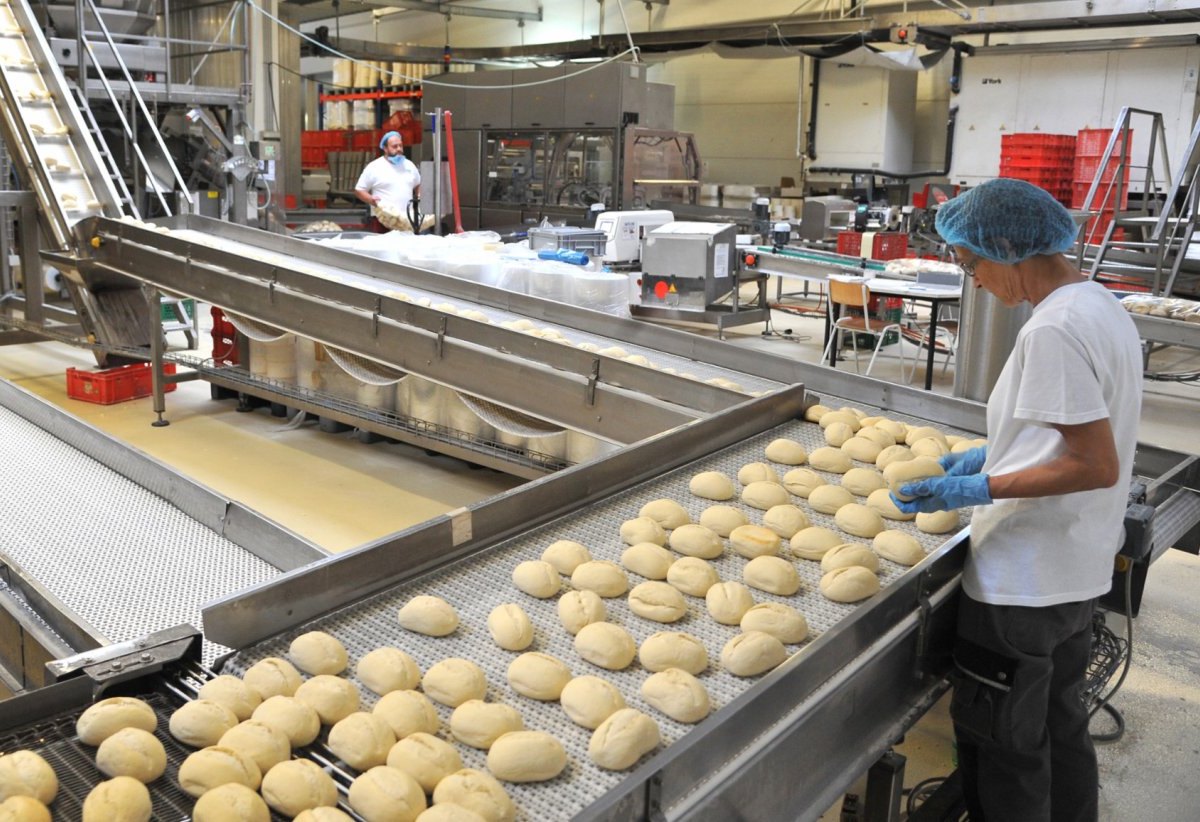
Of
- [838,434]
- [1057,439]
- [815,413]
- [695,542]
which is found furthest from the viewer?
[815,413]

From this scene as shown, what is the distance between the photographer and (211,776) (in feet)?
3.69

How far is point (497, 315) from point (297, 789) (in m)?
2.86

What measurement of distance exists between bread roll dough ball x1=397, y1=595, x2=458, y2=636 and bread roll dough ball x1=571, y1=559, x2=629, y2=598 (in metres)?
0.23

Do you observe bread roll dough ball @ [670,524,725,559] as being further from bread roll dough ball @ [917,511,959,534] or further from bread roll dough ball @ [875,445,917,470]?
bread roll dough ball @ [875,445,917,470]

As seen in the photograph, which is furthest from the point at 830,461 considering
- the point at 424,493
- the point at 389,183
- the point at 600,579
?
the point at 389,183

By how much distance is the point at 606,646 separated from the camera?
1418 mm

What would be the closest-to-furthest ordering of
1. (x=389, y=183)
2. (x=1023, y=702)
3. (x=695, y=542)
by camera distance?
Result: (x=1023, y=702) < (x=695, y=542) < (x=389, y=183)

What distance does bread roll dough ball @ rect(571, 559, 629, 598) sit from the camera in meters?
1.60

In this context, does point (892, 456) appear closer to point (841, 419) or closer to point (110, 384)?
point (841, 419)

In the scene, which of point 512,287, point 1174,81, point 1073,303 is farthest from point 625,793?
point 1174,81

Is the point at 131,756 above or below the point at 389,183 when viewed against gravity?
below

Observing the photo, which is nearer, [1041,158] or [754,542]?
[754,542]

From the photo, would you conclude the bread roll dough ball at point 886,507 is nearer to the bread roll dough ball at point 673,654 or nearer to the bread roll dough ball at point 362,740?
the bread roll dough ball at point 673,654

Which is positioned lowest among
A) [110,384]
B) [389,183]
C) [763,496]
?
[110,384]
